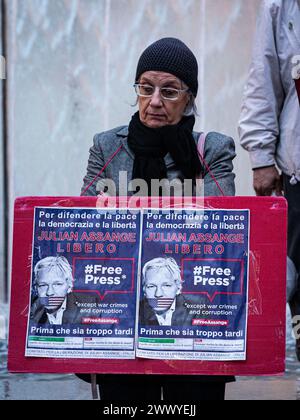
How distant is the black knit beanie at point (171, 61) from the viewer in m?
4.43

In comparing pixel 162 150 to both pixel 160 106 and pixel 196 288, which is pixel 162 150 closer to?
pixel 160 106

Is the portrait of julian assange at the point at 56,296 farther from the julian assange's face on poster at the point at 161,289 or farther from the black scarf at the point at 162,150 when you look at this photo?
the black scarf at the point at 162,150

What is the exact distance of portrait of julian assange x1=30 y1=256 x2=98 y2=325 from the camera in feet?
13.1

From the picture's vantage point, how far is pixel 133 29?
781 cm

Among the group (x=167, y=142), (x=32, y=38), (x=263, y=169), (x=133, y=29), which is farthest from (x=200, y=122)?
(x=167, y=142)

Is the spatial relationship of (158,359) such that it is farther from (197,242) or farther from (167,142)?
(167,142)

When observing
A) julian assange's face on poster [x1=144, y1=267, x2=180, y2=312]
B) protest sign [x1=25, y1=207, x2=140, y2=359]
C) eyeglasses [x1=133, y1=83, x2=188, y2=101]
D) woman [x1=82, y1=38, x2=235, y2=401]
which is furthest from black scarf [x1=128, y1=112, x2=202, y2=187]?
julian assange's face on poster [x1=144, y1=267, x2=180, y2=312]

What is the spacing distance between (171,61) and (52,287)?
1.08 meters

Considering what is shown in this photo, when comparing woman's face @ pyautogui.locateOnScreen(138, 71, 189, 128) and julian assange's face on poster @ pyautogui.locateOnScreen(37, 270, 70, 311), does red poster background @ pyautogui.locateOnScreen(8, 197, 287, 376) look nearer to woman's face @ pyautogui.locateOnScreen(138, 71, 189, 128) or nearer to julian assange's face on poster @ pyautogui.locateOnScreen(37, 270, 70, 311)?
julian assange's face on poster @ pyautogui.locateOnScreen(37, 270, 70, 311)

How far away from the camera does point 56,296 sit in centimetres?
399

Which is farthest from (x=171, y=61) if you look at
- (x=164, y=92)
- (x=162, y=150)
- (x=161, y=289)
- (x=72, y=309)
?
(x=72, y=309)

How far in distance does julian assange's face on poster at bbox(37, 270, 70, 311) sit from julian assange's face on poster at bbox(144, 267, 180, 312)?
0.31 metres

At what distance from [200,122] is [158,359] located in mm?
4171

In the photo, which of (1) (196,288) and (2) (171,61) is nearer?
(1) (196,288)
